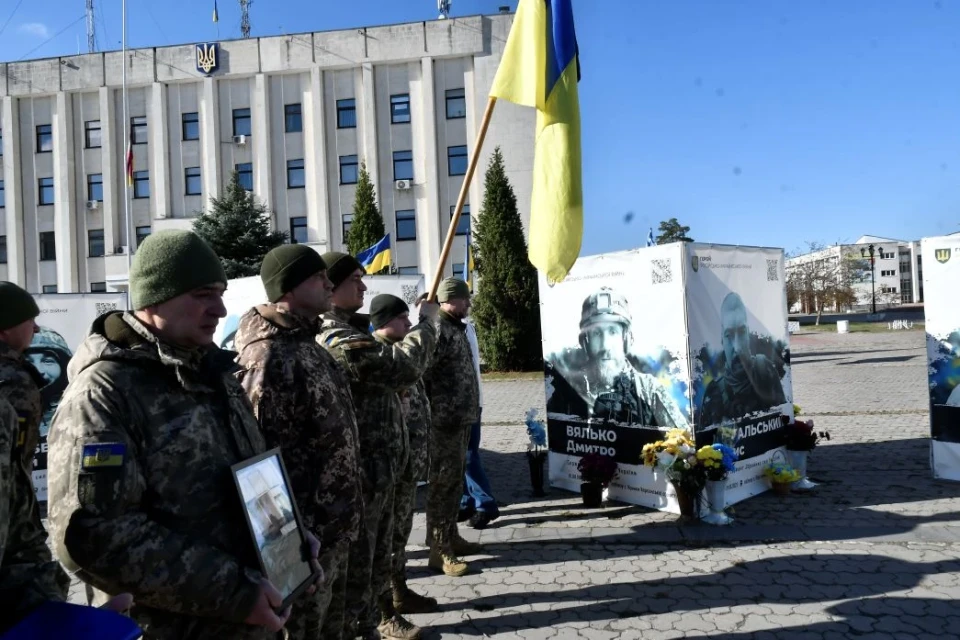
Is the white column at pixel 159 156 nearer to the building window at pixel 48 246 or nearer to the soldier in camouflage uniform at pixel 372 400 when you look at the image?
the building window at pixel 48 246

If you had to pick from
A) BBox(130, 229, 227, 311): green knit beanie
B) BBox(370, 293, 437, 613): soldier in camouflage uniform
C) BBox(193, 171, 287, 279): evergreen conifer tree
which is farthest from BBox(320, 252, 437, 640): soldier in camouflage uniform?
BBox(193, 171, 287, 279): evergreen conifer tree

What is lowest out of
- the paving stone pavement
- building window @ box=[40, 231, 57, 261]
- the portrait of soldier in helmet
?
the paving stone pavement

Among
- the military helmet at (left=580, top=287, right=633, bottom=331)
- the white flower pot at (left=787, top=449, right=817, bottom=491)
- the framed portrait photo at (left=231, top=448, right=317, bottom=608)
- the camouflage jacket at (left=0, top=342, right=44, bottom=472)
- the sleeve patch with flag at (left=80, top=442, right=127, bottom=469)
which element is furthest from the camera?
the white flower pot at (left=787, top=449, right=817, bottom=491)

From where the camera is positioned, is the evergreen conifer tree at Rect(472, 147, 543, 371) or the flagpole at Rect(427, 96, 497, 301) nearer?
the flagpole at Rect(427, 96, 497, 301)

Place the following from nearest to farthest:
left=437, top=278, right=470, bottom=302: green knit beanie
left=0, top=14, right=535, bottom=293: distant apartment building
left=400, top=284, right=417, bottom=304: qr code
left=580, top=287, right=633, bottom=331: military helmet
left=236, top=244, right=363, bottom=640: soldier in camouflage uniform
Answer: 1. left=236, top=244, right=363, bottom=640: soldier in camouflage uniform
2. left=437, top=278, right=470, bottom=302: green knit beanie
3. left=580, top=287, right=633, bottom=331: military helmet
4. left=400, top=284, right=417, bottom=304: qr code
5. left=0, top=14, right=535, bottom=293: distant apartment building

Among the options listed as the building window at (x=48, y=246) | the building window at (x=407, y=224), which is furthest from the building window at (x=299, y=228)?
the building window at (x=48, y=246)

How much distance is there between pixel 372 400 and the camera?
3.58m

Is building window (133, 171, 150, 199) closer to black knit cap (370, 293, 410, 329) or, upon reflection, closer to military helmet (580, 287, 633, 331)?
military helmet (580, 287, 633, 331)

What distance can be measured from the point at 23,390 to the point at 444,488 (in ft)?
9.56

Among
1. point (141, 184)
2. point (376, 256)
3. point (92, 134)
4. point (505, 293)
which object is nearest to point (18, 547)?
point (376, 256)

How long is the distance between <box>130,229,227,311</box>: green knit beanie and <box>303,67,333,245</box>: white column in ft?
100.0

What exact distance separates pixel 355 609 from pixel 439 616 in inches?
56.4

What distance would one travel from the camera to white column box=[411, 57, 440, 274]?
3178 cm

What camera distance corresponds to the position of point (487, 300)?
23406 millimetres
